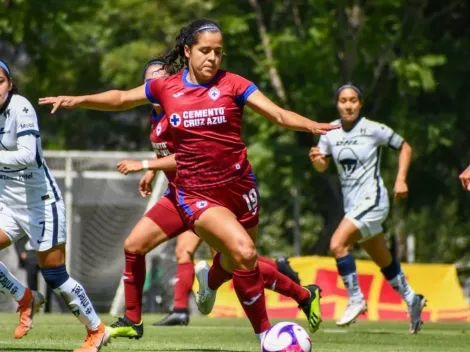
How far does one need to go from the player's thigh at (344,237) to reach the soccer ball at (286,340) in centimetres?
487

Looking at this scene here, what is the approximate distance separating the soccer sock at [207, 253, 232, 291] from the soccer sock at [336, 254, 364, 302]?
10.9 feet

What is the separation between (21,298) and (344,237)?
4244mm

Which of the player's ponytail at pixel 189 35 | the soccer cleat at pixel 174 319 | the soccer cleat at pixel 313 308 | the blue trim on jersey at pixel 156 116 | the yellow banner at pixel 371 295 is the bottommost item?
the yellow banner at pixel 371 295

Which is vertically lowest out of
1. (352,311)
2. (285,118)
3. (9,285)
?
(352,311)

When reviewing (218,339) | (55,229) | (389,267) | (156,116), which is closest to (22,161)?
(55,229)

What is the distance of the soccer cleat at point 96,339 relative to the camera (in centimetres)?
910

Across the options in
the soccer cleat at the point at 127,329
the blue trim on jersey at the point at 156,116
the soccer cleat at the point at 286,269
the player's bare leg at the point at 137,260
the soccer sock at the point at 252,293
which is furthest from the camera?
the soccer cleat at the point at 286,269

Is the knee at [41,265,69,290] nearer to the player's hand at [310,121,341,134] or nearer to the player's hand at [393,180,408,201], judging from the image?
the player's hand at [310,121,341,134]

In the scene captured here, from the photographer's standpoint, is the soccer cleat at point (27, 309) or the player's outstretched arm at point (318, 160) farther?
the player's outstretched arm at point (318, 160)

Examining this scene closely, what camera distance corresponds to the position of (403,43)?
901 inches

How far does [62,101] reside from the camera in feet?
29.3

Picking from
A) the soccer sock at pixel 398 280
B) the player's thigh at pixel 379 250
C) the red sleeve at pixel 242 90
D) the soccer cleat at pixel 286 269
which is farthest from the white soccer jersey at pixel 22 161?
the soccer sock at pixel 398 280

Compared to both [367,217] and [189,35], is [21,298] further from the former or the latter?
[367,217]

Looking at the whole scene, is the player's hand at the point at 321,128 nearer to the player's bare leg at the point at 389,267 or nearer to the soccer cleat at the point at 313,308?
the soccer cleat at the point at 313,308
